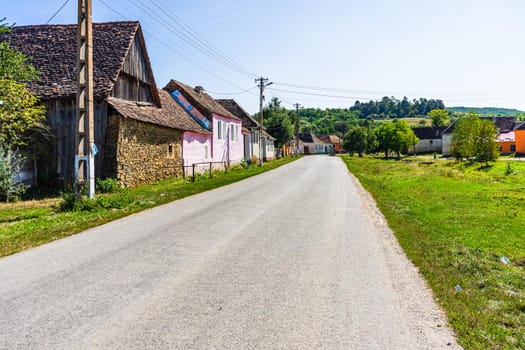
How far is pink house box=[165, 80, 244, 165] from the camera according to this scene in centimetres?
2895

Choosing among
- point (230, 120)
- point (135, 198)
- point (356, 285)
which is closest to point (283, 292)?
point (356, 285)

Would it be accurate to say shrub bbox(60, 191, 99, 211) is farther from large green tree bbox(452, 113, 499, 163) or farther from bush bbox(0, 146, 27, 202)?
large green tree bbox(452, 113, 499, 163)

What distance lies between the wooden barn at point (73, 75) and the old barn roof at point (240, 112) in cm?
2572

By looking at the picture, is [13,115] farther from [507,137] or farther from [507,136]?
[507,136]

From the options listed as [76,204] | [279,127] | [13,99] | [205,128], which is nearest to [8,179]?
[13,99]

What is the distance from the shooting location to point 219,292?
16.7 feet

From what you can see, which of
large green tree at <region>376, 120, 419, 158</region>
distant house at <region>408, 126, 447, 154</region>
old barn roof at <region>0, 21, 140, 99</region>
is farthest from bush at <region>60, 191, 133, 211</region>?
distant house at <region>408, 126, 447, 154</region>

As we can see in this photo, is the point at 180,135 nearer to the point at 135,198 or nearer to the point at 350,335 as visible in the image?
the point at 135,198

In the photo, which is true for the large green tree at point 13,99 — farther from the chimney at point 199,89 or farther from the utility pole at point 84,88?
the chimney at point 199,89

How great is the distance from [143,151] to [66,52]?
5822mm

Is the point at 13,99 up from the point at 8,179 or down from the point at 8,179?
up

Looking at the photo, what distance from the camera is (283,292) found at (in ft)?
16.7

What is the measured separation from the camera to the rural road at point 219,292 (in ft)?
12.6

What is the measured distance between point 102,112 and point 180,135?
8.20 m
